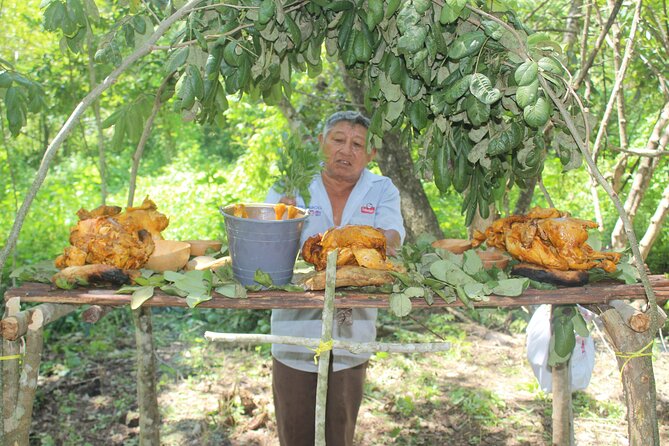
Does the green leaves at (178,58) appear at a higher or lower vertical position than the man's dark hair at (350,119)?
higher

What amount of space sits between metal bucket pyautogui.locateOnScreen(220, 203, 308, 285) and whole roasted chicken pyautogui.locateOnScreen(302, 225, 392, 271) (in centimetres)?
9

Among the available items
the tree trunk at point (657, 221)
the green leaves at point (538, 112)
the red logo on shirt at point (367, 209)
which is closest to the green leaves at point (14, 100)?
the red logo on shirt at point (367, 209)

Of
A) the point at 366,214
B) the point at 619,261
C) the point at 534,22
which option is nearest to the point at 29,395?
the point at 366,214

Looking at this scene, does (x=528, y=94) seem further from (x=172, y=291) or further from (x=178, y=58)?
(x=172, y=291)

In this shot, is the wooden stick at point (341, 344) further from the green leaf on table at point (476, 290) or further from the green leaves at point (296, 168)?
the green leaves at point (296, 168)

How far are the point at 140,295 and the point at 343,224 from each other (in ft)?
4.36

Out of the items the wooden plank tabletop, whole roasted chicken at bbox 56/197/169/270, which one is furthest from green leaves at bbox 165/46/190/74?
the wooden plank tabletop

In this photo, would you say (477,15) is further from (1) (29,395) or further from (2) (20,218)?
(1) (29,395)

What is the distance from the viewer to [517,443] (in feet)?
12.4

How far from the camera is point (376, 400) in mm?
4352

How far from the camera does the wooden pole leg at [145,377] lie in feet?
9.71

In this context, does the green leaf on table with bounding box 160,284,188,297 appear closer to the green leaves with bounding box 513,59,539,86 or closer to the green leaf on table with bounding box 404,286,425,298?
the green leaf on table with bounding box 404,286,425,298

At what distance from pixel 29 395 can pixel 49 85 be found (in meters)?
4.47

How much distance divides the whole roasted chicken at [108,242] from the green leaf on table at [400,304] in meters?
0.90
